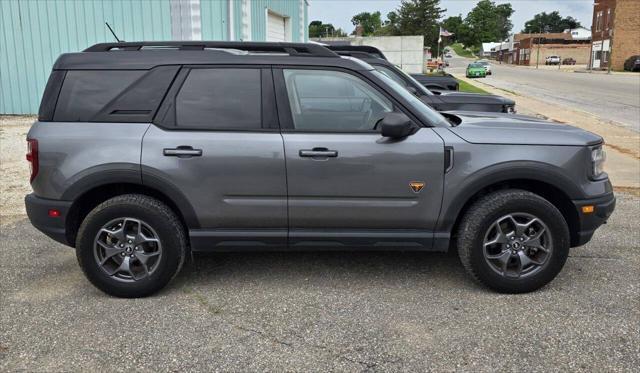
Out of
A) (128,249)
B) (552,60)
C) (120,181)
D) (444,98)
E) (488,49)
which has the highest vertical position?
(488,49)

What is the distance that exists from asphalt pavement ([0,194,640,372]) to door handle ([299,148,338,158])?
103 centimetres

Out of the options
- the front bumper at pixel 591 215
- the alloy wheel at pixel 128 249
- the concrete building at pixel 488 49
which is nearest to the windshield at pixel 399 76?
the front bumper at pixel 591 215

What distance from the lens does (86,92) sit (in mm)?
3984

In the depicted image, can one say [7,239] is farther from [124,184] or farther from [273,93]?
[273,93]

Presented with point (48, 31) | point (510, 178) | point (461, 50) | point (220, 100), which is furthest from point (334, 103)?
point (461, 50)

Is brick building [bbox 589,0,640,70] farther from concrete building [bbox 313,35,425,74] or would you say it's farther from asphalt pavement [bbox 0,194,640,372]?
asphalt pavement [bbox 0,194,640,372]

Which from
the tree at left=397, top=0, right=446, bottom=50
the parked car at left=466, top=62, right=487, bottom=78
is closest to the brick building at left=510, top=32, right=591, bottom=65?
the tree at left=397, top=0, right=446, bottom=50

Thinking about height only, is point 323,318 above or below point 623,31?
below

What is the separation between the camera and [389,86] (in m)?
4.05

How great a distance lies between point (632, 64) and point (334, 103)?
6472 centimetres

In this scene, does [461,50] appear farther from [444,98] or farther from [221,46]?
[221,46]

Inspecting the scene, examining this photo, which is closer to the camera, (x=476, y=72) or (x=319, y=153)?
(x=319, y=153)

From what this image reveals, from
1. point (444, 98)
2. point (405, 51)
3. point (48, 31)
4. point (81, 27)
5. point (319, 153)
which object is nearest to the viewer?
point (319, 153)

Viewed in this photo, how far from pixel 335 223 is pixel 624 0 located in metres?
72.5
